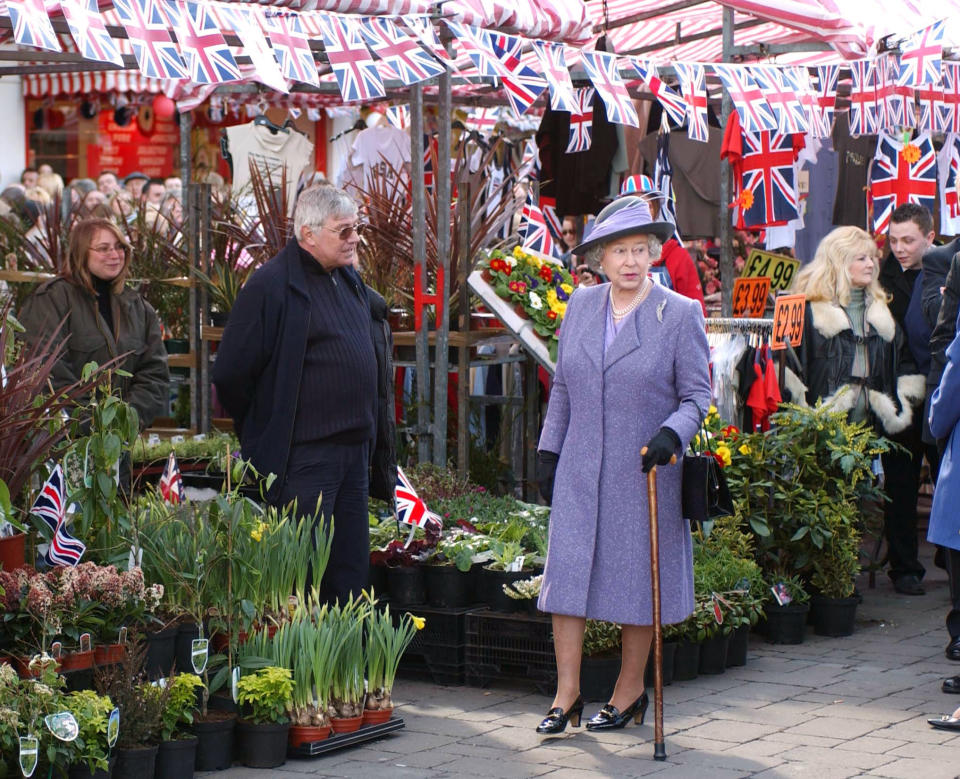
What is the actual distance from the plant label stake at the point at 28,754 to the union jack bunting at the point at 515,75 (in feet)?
13.0

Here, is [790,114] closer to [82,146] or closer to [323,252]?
[323,252]

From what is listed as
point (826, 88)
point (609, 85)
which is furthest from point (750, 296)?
point (609, 85)

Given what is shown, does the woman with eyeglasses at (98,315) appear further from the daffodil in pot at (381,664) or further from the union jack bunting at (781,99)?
the union jack bunting at (781,99)

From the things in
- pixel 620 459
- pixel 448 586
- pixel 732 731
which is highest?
pixel 620 459

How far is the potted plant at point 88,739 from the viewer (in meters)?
4.30

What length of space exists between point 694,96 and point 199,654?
4384 mm

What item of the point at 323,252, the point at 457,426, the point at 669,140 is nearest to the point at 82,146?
the point at 669,140

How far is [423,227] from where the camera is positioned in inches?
301

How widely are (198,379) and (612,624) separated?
3.66 meters

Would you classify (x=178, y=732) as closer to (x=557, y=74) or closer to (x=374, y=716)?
(x=374, y=716)

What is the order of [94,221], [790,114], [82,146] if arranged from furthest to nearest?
1. [82,146]
2. [790,114]
3. [94,221]

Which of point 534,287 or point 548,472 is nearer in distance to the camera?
point 548,472

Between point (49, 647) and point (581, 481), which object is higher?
point (581, 481)

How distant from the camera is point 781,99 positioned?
818cm
